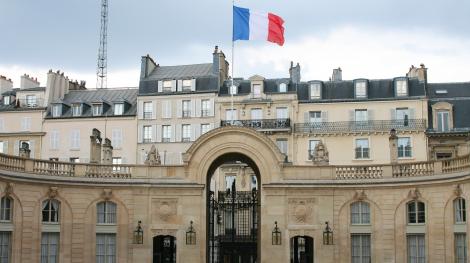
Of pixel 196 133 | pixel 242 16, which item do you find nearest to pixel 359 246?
pixel 242 16

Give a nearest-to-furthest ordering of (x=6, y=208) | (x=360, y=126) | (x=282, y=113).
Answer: (x=6, y=208) < (x=360, y=126) < (x=282, y=113)

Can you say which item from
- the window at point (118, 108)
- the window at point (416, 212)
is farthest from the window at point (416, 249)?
the window at point (118, 108)

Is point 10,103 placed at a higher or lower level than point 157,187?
higher

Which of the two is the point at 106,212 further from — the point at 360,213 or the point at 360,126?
the point at 360,126

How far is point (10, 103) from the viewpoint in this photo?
58062mm

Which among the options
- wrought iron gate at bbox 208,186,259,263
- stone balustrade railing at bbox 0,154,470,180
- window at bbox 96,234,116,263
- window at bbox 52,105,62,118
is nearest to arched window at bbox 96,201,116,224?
window at bbox 96,234,116,263

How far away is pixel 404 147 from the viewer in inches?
2007

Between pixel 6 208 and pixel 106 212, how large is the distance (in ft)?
17.3

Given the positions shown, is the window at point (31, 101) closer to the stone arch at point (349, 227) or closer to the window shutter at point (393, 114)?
the window shutter at point (393, 114)

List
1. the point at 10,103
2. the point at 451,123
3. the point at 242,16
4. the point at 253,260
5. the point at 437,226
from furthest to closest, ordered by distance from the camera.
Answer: the point at 10,103 < the point at 451,123 < the point at 253,260 < the point at 242,16 < the point at 437,226

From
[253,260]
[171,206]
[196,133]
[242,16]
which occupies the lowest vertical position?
[253,260]

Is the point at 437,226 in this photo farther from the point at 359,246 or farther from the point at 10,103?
the point at 10,103

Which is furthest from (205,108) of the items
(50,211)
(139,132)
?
(50,211)

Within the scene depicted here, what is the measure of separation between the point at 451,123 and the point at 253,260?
59.0 feet
